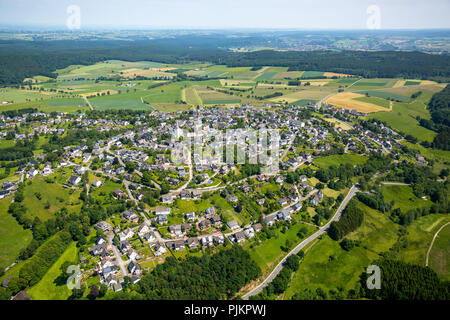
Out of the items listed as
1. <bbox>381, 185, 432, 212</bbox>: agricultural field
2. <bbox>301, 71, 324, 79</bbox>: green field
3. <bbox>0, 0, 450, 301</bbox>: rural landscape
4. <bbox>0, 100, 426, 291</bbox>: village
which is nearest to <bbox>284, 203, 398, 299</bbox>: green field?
<bbox>0, 0, 450, 301</bbox>: rural landscape

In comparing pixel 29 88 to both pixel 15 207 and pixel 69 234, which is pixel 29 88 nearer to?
pixel 15 207

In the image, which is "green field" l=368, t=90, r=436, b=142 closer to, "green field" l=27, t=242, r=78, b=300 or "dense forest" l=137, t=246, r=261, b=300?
"dense forest" l=137, t=246, r=261, b=300

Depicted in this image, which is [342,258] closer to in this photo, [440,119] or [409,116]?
[440,119]

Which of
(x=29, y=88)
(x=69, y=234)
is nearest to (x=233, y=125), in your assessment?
(x=69, y=234)

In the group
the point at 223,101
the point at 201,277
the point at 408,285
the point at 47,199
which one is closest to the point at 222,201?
the point at 201,277

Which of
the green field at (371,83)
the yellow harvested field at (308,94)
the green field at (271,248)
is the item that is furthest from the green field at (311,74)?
the green field at (271,248)

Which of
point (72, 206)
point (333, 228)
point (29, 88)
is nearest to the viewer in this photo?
point (333, 228)

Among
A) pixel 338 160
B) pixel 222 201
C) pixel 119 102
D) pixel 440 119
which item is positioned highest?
pixel 119 102
